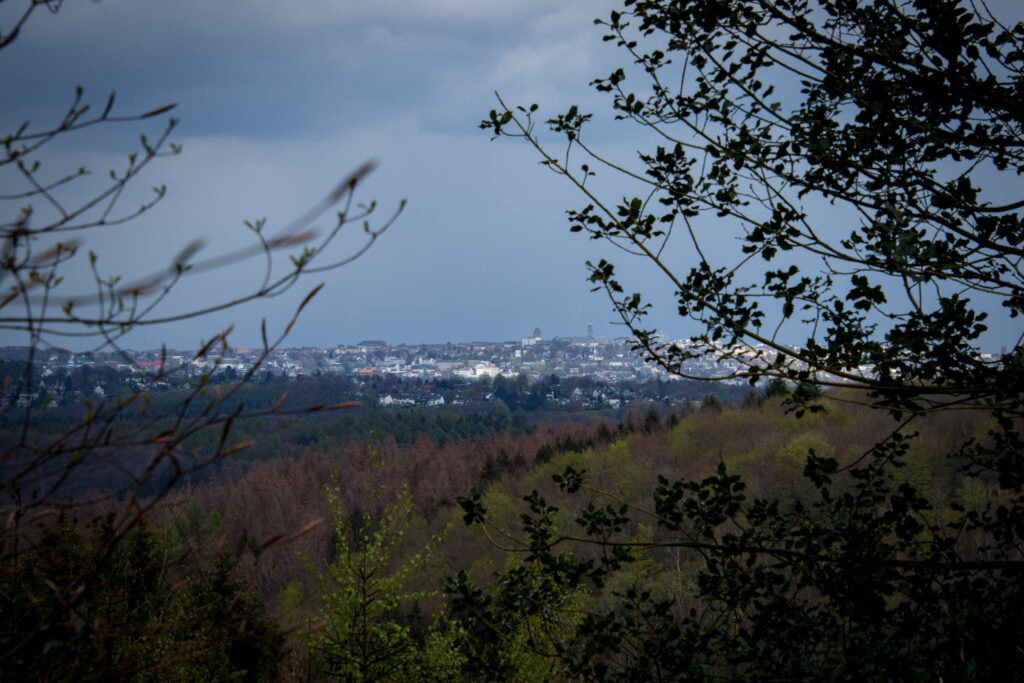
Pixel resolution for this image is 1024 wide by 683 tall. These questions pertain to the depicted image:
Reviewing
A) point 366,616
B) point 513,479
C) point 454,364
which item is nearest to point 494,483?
point 513,479

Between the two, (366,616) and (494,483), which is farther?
(494,483)

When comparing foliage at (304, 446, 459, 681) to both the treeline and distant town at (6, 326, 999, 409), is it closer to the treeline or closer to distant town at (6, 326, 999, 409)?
the treeline

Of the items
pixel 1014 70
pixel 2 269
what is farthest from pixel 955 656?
pixel 2 269

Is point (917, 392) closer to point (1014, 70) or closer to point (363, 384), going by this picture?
point (1014, 70)

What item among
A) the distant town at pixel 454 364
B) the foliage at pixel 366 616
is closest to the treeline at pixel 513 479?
the foliage at pixel 366 616

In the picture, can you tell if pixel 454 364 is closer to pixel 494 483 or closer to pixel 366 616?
pixel 494 483

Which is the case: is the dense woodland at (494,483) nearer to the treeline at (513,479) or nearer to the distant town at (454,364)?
the treeline at (513,479)

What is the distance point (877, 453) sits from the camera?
287cm

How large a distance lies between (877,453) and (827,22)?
1.69m

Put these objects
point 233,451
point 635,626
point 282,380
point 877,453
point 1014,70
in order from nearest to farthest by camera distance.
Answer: point 233,451
point 1014,70
point 635,626
point 877,453
point 282,380

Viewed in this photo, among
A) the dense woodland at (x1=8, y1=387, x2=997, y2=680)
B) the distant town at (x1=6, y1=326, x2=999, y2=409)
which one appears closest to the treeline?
the dense woodland at (x1=8, y1=387, x2=997, y2=680)

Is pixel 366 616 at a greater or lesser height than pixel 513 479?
greater

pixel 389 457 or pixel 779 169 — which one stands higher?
pixel 779 169

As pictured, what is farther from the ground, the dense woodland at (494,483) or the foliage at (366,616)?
the foliage at (366,616)
